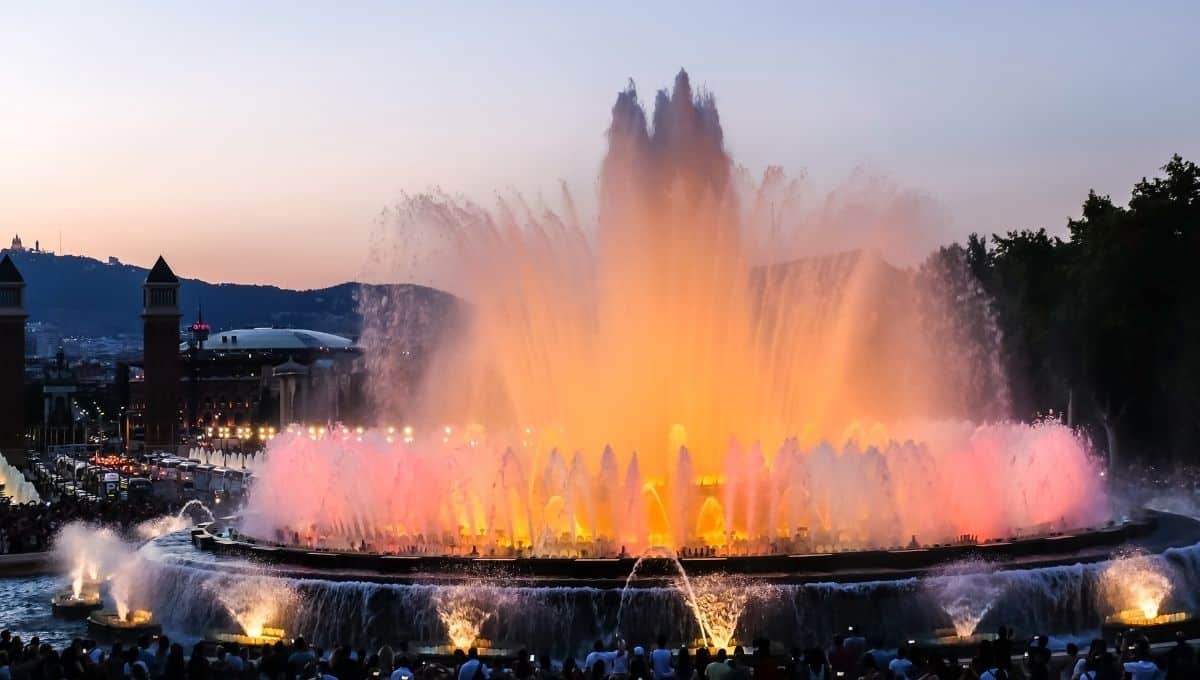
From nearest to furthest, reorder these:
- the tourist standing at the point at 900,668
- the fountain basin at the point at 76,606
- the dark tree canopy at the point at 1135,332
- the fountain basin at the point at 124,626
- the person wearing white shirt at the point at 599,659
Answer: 1. the tourist standing at the point at 900,668
2. the person wearing white shirt at the point at 599,659
3. the fountain basin at the point at 124,626
4. the fountain basin at the point at 76,606
5. the dark tree canopy at the point at 1135,332

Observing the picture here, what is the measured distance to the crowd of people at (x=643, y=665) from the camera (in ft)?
48.9

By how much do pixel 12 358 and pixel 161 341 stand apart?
583 inches

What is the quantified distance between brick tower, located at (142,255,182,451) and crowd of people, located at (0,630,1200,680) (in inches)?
4250

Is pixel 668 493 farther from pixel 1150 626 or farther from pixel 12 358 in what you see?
pixel 12 358

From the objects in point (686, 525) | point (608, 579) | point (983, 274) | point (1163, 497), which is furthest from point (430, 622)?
point (983, 274)

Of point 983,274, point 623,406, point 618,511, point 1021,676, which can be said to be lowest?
point 1021,676

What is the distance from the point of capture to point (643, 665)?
1531cm

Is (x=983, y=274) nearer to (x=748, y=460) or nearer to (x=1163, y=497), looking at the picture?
(x=1163, y=497)

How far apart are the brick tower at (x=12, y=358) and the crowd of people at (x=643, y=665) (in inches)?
4011

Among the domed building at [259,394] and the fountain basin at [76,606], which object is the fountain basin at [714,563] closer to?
the fountain basin at [76,606]

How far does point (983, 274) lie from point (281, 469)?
159 feet

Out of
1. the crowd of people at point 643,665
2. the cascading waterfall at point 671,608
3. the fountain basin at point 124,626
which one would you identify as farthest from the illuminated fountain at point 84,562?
the crowd of people at point 643,665

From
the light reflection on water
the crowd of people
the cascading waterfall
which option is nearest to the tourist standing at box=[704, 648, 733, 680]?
the crowd of people

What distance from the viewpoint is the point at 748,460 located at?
1050 inches
